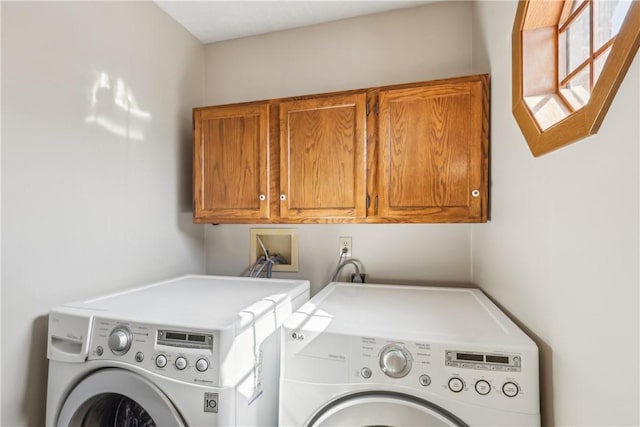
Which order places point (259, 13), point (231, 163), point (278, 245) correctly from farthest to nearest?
1. point (278, 245)
2. point (259, 13)
3. point (231, 163)

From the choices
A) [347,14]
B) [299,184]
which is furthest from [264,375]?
[347,14]

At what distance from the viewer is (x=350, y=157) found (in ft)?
4.92

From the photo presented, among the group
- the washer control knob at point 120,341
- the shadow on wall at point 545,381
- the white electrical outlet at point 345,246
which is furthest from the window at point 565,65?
the washer control knob at point 120,341

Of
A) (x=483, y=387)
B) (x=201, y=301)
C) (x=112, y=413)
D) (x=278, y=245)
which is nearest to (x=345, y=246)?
(x=278, y=245)

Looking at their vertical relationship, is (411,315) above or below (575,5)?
below

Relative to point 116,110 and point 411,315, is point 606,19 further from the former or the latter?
point 116,110

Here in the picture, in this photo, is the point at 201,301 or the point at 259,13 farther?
the point at 259,13

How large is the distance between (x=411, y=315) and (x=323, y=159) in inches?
32.6

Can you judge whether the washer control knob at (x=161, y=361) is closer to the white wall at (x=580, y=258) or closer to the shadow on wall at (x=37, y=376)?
the shadow on wall at (x=37, y=376)

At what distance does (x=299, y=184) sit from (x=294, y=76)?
31.6 inches

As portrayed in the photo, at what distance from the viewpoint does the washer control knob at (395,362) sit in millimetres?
887

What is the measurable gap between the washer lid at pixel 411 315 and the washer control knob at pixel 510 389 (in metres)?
0.10

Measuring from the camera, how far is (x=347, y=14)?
71.1 inches

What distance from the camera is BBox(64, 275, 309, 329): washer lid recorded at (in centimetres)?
105
